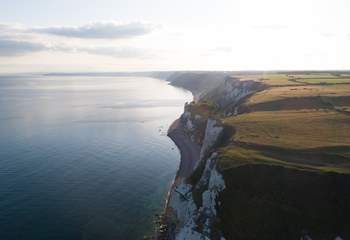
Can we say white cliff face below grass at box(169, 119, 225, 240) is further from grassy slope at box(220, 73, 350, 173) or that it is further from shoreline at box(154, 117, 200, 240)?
grassy slope at box(220, 73, 350, 173)

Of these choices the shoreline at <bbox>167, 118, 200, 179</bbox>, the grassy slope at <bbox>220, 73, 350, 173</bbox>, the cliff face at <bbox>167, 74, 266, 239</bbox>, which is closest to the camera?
the cliff face at <bbox>167, 74, 266, 239</bbox>

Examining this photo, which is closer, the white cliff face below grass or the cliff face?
the cliff face

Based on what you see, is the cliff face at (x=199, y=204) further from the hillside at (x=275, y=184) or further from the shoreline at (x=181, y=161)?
the shoreline at (x=181, y=161)

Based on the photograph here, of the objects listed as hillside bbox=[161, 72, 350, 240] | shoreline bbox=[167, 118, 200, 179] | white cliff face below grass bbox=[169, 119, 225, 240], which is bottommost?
shoreline bbox=[167, 118, 200, 179]

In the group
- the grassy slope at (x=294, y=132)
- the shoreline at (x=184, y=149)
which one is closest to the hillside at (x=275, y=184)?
the grassy slope at (x=294, y=132)

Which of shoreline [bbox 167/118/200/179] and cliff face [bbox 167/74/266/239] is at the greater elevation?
cliff face [bbox 167/74/266/239]

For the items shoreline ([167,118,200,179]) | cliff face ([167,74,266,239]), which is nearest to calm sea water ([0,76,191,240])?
shoreline ([167,118,200,179])

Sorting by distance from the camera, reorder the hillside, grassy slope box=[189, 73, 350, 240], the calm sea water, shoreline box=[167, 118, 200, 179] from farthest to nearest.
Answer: shoreline box=[167, 118, 200, 179] → the calm sea water → the hillside → grassy slope box=[189, 73, 350, 240]

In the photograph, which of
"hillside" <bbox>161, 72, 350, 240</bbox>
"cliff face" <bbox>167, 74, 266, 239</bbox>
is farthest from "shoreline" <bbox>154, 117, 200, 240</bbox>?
"hillside" <bbox>161, 72, 350, 240</bbox>

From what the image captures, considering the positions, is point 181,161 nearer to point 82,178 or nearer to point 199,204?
point 82,178

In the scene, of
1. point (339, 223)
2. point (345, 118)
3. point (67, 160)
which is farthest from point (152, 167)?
point (339, 223)

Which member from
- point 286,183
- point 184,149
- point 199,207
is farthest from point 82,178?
point 286,183
